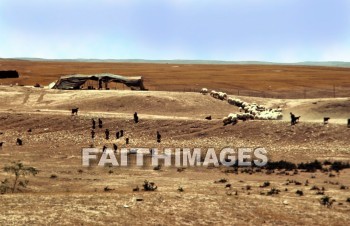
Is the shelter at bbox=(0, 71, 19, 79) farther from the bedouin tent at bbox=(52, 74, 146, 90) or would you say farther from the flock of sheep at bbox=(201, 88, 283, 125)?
the flock of sheep at bbox=(201, 88, 283, 125)

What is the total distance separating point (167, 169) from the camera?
32188 mm

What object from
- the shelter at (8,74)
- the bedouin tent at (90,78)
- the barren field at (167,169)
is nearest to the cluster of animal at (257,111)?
the barren field at (167,169)

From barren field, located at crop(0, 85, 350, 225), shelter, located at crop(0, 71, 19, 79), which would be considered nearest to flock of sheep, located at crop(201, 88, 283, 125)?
barren field, located at crop(0, 85, 350, 225)

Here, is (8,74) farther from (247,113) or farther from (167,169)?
(167,169)

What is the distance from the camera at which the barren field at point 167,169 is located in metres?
20.0

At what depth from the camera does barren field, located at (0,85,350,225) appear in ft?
65.8

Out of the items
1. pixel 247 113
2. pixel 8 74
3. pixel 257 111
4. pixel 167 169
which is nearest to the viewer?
pixel 167 169

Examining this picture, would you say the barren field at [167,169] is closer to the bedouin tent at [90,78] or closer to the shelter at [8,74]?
the bedouin tent at [90,78]

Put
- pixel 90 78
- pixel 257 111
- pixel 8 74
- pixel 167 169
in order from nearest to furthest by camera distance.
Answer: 1. pixel 167 169
2. pixel 257 111
3. pixel 90 78
4. pixel 8 74

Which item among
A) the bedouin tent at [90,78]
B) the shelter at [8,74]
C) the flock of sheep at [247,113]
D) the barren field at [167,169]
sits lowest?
the barren field at [167,169]

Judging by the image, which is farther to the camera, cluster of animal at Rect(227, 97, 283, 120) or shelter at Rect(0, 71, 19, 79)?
shelter at Rect(0, 71, 19, 79)

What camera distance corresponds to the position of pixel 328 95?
250ft

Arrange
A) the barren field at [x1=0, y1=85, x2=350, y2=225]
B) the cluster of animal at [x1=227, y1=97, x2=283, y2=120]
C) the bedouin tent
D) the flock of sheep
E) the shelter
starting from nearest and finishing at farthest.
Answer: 1. the barren field at [x1=0, y1=85, x2=350, y2=225]
2. the flock of sheep
3. the cluster of animal at [x1=227, y1=97, x2=283, y2=120]
4. the bedouin tent
5. the shelter

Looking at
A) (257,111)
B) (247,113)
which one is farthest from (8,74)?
(247,113)
